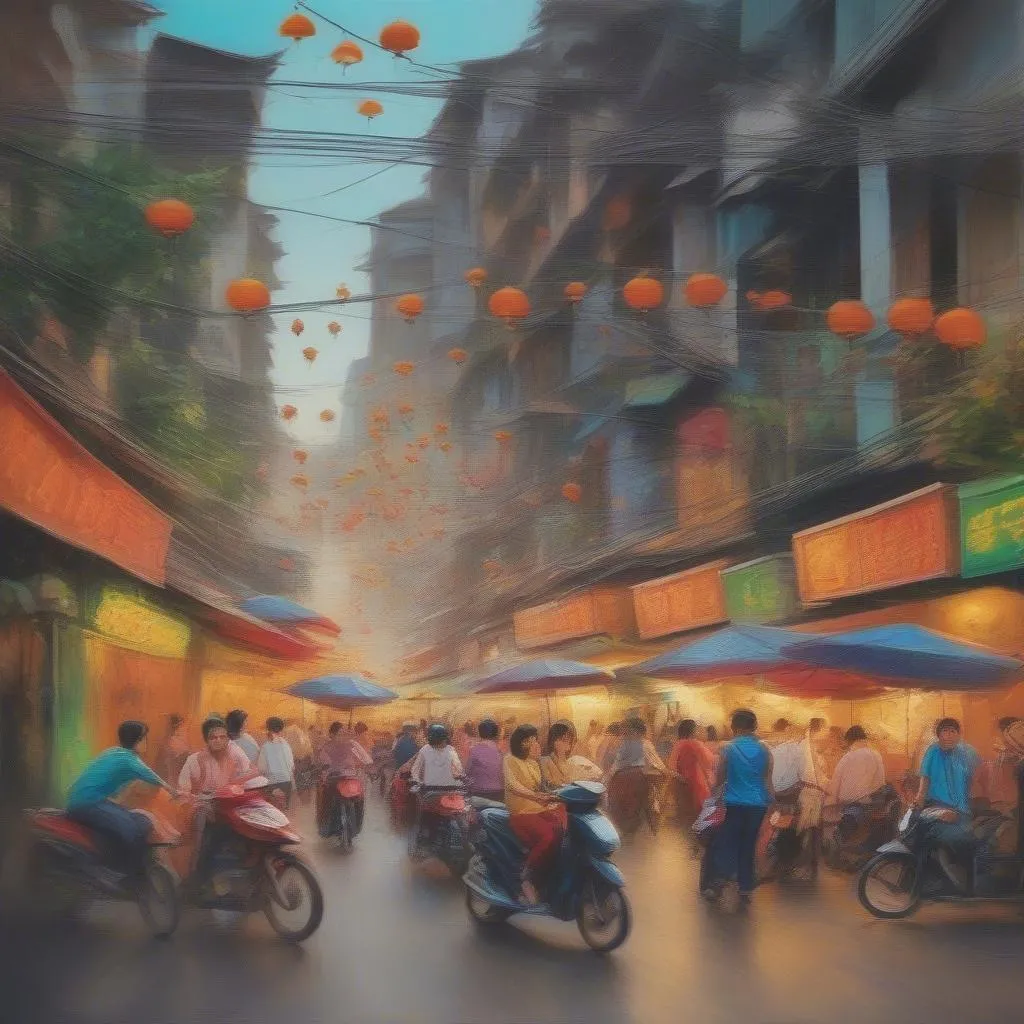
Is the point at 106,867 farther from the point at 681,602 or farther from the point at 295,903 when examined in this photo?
the point at 681,602

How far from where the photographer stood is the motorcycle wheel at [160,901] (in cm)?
652

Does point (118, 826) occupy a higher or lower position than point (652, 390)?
lower

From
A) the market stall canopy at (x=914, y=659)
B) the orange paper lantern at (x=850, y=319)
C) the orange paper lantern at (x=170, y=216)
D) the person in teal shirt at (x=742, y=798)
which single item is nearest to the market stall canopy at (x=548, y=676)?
the market stall canopy at (x=914, y=659)

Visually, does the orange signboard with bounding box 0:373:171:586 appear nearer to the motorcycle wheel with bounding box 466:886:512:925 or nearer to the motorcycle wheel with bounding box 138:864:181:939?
the motorcycle wheel with bounding box 138:864:181:939

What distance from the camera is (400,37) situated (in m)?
7.62

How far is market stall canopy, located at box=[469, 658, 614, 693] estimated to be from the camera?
962 cm

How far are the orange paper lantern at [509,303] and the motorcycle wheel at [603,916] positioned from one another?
3.19 m

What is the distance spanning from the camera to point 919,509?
8.78 metres

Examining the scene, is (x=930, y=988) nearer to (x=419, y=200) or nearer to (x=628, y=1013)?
(x=628, y=1013)

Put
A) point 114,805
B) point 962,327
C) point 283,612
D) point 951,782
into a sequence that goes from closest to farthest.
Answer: point 114,805
point 951,782
point 962,327
point 283,612

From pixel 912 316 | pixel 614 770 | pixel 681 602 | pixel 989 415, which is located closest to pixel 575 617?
pixel 681 602

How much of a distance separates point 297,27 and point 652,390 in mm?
3235

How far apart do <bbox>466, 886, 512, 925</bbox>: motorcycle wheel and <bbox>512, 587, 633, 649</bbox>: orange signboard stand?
319 cm

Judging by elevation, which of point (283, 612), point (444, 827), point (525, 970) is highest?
point (283, 612)
